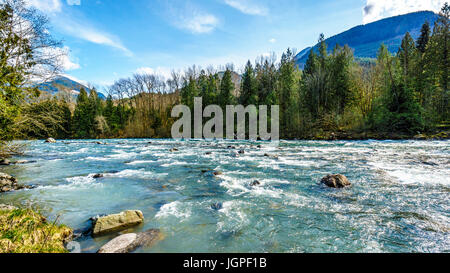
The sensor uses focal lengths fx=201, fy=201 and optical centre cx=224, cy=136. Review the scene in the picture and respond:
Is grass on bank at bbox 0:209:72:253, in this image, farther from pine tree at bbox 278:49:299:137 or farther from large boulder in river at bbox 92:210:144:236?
pine tree at bbox 278:49:299:137

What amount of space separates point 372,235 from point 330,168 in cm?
716

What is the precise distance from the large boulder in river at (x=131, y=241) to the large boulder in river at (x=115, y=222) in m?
0.61

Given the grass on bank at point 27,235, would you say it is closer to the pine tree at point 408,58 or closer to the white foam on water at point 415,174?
the white foam on water at point 415,174

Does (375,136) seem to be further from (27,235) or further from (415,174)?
(27,235)

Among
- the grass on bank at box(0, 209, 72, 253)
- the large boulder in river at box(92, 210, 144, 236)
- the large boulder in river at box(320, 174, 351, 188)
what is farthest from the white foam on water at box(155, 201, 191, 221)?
the large boulder in river at box(320, 174, 351, 188)

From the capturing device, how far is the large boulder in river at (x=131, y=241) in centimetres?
390

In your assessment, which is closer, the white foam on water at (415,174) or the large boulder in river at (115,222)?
the large boulder in river at (115,222)

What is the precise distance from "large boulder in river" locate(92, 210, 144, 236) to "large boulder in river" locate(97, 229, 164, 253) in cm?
61

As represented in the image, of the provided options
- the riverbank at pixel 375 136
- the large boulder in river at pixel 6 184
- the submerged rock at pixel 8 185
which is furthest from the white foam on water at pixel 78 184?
the riverbank at pixel 375 136

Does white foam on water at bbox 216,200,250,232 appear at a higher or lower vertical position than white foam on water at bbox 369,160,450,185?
lower

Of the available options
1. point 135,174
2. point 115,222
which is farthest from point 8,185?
point 115,222

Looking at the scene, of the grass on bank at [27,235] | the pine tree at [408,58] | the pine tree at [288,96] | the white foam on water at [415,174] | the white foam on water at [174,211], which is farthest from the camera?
the pine tree at [288,96]

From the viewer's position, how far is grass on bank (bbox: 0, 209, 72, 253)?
10.6 ft
